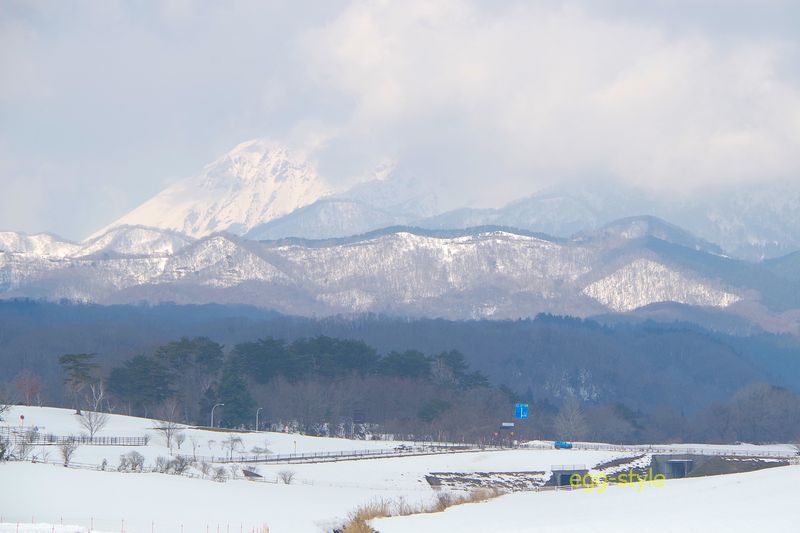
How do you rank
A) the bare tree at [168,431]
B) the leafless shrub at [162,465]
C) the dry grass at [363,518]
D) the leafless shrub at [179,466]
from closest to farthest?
the dry grass at [363,518], the leafless shrub at [162,465], the leafless shrub at [179,466], the bare tree at [168,431]

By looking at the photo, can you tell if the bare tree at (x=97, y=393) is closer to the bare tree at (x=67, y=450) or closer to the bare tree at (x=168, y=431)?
the bare tree at (x=168, y=431)

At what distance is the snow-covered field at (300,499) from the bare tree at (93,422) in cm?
890

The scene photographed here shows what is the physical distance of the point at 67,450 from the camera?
112750 millimetres

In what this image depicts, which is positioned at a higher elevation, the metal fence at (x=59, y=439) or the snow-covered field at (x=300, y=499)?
the metal fence at (x=59, y=439)

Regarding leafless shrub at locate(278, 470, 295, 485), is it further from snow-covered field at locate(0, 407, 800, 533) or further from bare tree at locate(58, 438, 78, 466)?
bare tree at locate(58, 438, 78, 466)

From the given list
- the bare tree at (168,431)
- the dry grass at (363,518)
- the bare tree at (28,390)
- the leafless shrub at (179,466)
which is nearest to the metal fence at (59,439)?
the bare tree at (168,431)

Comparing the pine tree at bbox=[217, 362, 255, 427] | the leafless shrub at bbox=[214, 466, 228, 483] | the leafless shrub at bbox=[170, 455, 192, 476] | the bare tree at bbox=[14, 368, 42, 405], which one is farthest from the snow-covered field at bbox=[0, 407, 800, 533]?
the bare tree at bbox=[14, 368, 42, 405]

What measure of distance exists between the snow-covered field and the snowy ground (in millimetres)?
130

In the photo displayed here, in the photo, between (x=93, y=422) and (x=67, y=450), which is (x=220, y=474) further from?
(x=93, y=422)

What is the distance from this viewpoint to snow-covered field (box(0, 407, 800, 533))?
79.8m

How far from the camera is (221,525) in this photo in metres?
86.8

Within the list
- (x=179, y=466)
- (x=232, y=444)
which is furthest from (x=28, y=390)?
(x=179, y=466)

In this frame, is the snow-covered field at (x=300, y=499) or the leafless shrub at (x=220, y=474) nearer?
the snow-covered field at (x=300, y=499)

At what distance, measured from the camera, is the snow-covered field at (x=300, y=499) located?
7981 centimetres
